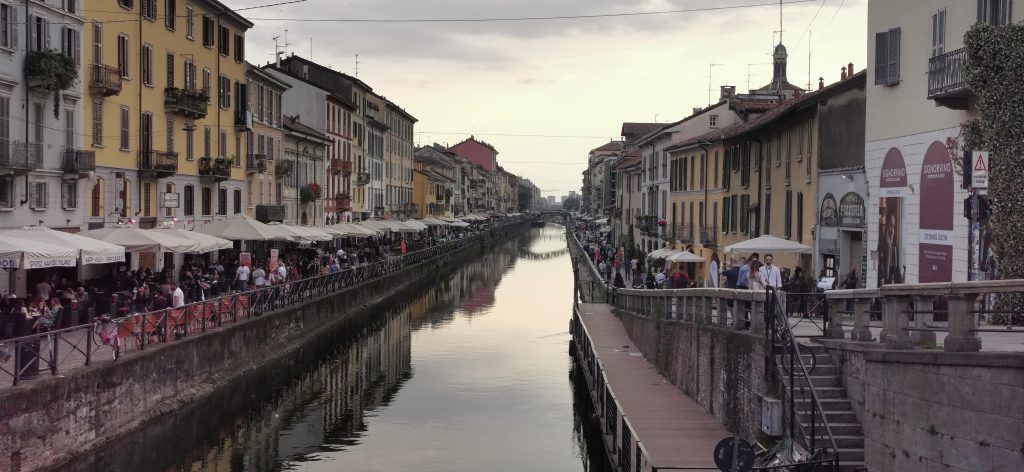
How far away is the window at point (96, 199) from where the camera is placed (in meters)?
28.9

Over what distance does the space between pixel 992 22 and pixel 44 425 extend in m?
16.2

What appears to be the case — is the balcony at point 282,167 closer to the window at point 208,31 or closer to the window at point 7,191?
the window at point 208,31

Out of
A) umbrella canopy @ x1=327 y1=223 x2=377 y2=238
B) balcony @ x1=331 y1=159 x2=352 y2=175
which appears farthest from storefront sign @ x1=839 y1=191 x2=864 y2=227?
balcony @ x1=331 y1=159 x2=352 y2=175

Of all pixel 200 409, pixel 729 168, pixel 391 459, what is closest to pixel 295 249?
pixel 729 168

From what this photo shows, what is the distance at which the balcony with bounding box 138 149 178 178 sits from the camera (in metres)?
32.4

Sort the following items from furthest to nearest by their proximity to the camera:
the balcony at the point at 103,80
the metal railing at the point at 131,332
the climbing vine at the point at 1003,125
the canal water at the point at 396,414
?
the balcony at the point at 103,80, the canal water at the point at 396,414, the metal railing at the point at 131,332, the climbing vine at the point at 1003,125

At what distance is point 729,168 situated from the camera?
39250mm

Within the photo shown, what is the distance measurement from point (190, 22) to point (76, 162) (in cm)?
1122

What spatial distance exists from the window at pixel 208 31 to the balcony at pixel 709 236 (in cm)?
2175

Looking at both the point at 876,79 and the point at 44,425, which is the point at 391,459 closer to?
the point at 44,425

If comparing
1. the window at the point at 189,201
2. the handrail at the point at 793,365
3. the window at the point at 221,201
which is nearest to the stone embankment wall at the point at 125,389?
the window at the point at 189,201

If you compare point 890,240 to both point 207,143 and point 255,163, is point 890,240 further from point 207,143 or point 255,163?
point 255,163

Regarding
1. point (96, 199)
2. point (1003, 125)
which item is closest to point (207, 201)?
point (96, 199)

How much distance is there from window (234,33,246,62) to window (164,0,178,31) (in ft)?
23.1
